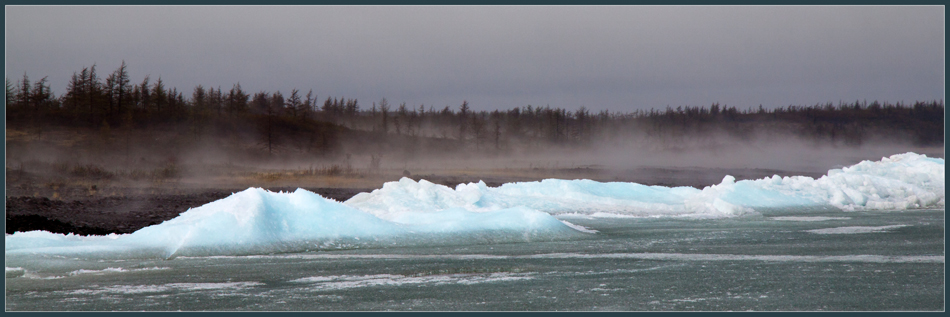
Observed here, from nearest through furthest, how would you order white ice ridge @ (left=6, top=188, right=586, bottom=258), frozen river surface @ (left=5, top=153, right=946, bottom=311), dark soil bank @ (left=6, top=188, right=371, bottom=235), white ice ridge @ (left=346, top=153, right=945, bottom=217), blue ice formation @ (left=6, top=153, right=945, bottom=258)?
frozen river surface @ (left=5, top=153, right=946, bottom=311), white ice ridge @ (left=6, top=188, right=586, bottom=258), blue ice formation @ (left=6, top=153, right=945, bottom=258), dark soil bank @ (left=6, top=188, right=371, bottom=235), white ice ridge @ (left=346, top=153, right=945, bottom=217)

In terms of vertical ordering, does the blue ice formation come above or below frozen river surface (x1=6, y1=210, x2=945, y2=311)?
above

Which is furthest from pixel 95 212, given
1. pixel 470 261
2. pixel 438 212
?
pixel 470 261

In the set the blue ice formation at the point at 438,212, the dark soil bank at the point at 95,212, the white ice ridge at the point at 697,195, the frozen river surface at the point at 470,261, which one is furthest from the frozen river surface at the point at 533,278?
the white ice ridge at the point at 697,195

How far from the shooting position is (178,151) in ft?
111

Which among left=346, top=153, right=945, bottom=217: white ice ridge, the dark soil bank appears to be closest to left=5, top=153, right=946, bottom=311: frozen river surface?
left=346, top=153, right=945, bottom=217: white ice ridge

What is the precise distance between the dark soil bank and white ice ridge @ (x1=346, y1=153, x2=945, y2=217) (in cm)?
511

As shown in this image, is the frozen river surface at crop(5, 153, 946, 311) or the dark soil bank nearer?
the frozen river surface at crop(5, 153, 946, 311)

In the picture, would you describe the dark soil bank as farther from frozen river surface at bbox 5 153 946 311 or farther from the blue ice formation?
frozen river surface at bbox 5 153 946 311

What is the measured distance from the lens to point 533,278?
7219mm

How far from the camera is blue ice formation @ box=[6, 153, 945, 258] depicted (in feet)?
31.6

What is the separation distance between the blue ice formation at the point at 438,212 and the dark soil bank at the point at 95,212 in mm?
3322

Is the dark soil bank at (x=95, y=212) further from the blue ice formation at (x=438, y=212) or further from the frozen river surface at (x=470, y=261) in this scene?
the frozen river surface at (x=470, y=261)

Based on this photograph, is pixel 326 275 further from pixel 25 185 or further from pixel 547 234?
pixel 25 185

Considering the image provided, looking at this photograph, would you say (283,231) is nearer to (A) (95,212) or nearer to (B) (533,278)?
(B) (533,278)
